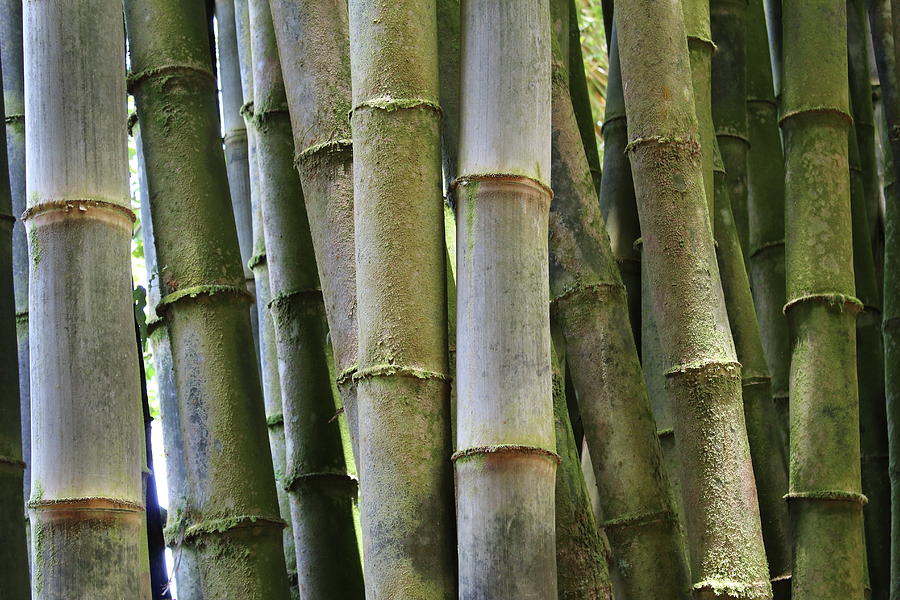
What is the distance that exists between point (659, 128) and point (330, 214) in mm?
658

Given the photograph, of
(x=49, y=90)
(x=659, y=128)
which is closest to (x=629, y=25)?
(x=659, y=128)

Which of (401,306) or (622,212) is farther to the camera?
(622,212)

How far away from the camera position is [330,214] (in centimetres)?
202

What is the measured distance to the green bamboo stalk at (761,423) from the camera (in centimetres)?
258

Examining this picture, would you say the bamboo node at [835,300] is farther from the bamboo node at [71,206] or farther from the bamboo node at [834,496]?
the bamboo node at [71,206]

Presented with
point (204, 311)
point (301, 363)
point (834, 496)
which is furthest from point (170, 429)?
point (834, 496)

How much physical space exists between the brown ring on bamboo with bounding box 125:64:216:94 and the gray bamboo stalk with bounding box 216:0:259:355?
99 centimetres

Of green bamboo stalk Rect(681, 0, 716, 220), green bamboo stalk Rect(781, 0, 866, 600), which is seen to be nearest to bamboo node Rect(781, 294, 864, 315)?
green bamboo stalk Rect(781, 0, 866, 600)

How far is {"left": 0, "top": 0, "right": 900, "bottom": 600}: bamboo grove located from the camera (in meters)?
1.77

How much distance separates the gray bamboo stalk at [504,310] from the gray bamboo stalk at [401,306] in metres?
0.06

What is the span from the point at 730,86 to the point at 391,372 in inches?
61.1

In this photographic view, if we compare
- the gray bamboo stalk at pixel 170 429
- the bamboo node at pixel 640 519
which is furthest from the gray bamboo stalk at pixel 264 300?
the bamboo node at pixel 640 519

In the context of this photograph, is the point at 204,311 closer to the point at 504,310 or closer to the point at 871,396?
the point at 504,310

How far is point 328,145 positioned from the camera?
6.68ft
